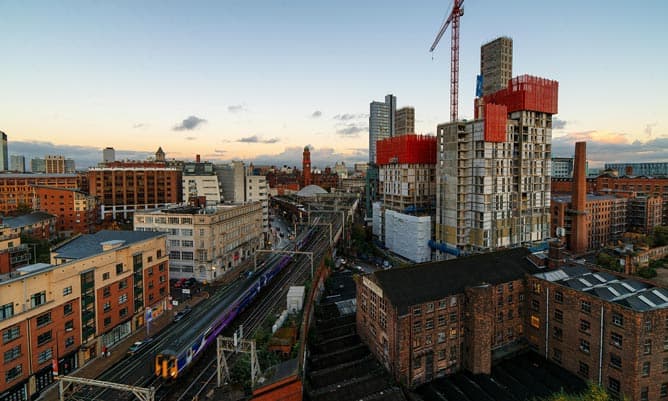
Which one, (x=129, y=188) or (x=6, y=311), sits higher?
(x=129, y=188)

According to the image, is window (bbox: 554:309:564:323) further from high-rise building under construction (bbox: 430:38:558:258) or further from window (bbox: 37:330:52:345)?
window (bbox: 37:330:52:345)

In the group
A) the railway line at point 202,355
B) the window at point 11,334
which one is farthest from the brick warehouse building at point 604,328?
the window at point 11,334

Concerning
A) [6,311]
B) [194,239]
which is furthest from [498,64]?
[6,311]

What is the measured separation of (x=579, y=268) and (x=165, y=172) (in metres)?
129

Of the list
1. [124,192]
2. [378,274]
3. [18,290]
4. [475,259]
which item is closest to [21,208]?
[124,192]

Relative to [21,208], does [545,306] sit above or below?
below

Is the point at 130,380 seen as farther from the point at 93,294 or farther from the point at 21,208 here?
the point at 21,208

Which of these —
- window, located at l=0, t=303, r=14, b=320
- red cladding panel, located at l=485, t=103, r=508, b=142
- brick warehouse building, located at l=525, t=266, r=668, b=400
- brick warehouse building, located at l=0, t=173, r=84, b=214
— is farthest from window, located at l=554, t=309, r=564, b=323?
brick warehouse building, located at l=0, t=173, r=84, b=214

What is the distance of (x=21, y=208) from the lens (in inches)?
4144

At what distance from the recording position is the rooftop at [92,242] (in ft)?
145

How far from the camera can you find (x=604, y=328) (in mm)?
34438

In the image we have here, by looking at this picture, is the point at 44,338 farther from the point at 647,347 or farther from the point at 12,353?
the point at 647,347

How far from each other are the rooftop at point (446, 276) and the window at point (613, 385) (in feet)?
42.4

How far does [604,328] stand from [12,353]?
181ft
